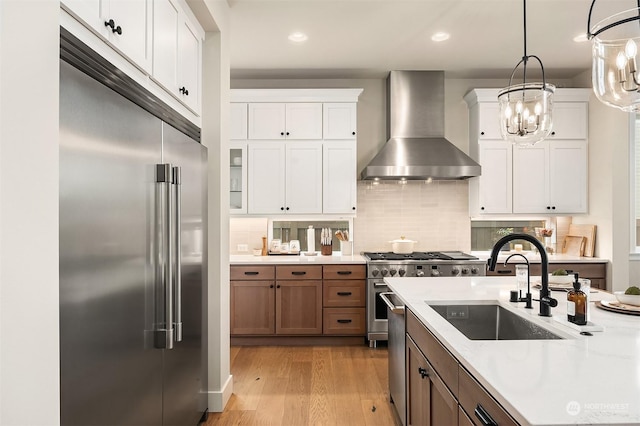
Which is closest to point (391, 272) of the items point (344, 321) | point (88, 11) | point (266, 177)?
point (344, 321)

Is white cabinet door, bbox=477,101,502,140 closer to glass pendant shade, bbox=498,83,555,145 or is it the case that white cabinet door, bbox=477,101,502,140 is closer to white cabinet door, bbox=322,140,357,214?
white cabinet door, bbox=322,140,357,214

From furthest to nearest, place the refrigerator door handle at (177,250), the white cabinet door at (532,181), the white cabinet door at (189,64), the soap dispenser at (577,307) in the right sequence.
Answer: the white cabinet door at (532,181)
the white cabinet door at (189,64)
the refrigerator door handle at (177,250)
the soap dispenser at (577,307)

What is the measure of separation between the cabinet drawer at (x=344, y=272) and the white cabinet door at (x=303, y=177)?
0.67 m

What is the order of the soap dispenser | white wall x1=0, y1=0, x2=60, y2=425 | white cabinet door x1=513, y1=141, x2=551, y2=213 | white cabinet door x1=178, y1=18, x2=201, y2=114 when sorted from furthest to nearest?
white cabinet door x1=513, y1=141, x2=551, y2=213 < white cabinet door x1=178, y1=18, x2=201, y2=114 < the soap dispenser < white wall x1=0, y1=0, x2=60, y2=425

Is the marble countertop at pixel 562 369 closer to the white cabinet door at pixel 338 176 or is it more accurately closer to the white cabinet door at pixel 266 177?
the white cabinet door at pixel 338 176

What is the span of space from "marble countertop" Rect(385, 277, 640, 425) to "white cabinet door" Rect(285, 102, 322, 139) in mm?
2972

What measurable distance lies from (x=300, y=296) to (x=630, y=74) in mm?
3378

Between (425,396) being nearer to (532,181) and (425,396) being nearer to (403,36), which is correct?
(403,36)

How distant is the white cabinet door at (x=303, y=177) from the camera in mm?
4543

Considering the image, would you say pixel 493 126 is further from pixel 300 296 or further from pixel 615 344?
pixel 615 344

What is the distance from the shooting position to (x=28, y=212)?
0.79 m

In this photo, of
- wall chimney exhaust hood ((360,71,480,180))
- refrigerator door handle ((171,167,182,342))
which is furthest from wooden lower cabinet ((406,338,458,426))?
wall chimney exhaust hood ((360,71,480,180))

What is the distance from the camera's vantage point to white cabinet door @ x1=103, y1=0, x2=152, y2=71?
5.04 ft

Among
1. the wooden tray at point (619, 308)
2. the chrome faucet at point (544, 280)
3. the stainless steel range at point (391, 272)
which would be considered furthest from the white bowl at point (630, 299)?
the stainless steel range at point (391, 272)
